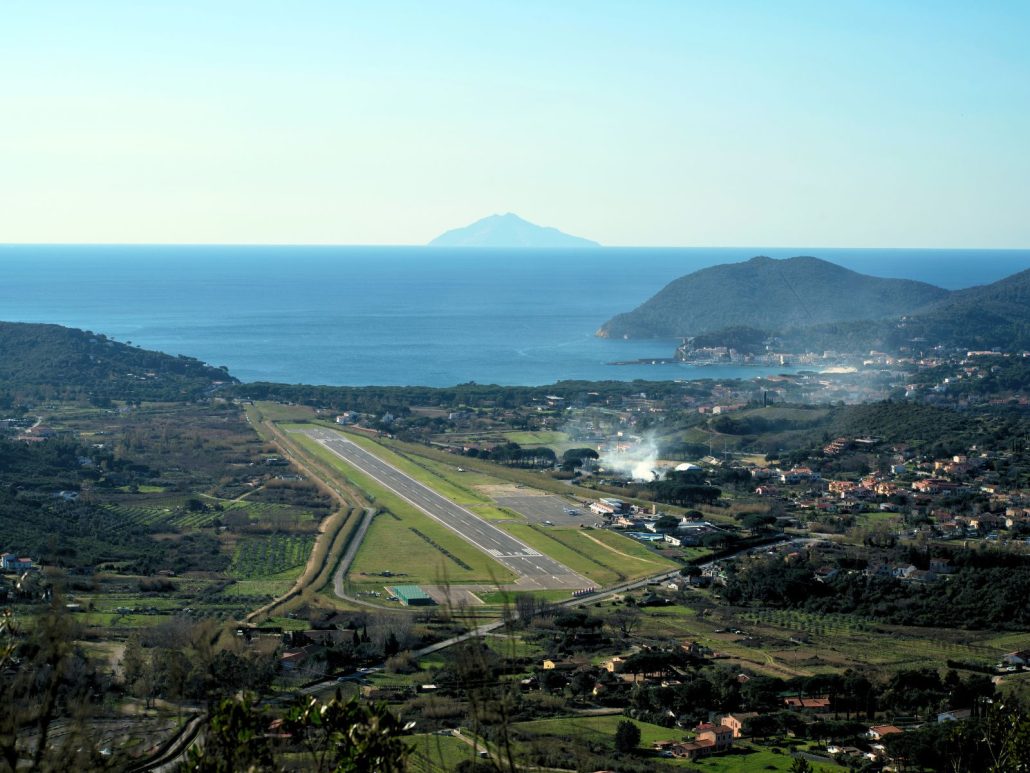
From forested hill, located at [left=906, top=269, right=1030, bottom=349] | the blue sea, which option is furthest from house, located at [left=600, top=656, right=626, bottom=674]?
forested hill, located at [left=906, top=269, right=1030, bottom=349]

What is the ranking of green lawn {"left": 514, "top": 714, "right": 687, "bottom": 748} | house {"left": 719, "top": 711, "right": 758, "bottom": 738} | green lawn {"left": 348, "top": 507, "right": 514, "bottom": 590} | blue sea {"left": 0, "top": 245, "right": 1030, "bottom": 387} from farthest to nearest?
1. blue sea {"left": 0, "top": 245, "right": 1030, "bottom": 387}
2. green lawn {"left": 348, "top": 507, "right": 514, "bottom": 590}
3. house {"left": 719, "top": 711, "right": 758, "bottom": 738}
4. green lawn {"left": 514, "top": 714, "right": 687, "bottom": 748}

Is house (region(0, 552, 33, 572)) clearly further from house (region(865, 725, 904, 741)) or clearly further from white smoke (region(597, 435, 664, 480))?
white smoke (region(597, 435, 664, 480))

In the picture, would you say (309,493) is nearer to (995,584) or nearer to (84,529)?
(84,529)

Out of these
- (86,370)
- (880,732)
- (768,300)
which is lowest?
(880,732)

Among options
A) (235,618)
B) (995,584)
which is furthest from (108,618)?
(995,584)

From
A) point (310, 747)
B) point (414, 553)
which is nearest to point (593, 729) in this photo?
point (414, 553)

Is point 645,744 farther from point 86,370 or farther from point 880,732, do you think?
point 86,370
